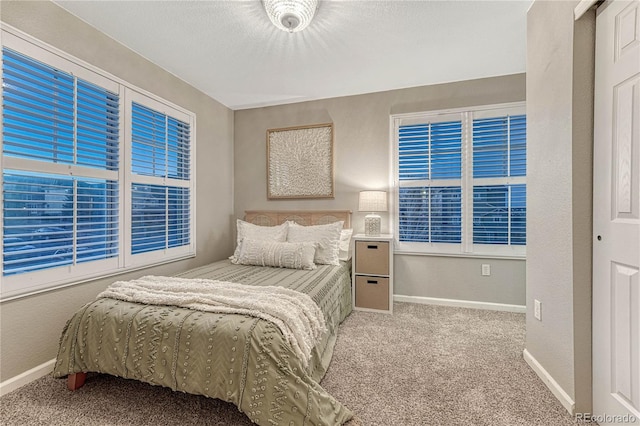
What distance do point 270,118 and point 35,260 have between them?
9.38ft

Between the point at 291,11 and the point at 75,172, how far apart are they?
1958 mm

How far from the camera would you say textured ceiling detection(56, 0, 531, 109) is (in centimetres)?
205

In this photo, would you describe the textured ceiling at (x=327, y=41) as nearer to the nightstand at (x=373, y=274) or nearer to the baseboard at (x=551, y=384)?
the nightstand at (x=373, y=274)

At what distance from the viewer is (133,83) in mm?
2600

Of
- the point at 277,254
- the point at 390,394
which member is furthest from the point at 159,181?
the point at 390,394

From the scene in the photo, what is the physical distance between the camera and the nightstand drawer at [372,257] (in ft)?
9.82

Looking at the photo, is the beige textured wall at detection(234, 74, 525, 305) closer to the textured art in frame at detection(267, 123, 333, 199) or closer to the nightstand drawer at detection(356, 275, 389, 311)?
the textured art in frame at detection(267, 123, 333, 199)

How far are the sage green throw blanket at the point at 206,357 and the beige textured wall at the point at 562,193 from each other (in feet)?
4.26

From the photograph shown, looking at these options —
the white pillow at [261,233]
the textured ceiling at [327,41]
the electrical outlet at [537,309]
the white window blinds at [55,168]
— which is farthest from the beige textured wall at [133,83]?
the electrical outlet at [537,309]

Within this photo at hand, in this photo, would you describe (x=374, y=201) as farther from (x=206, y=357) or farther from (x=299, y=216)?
(x=206, y=357)

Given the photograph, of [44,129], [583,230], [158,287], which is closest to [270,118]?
[44,129]

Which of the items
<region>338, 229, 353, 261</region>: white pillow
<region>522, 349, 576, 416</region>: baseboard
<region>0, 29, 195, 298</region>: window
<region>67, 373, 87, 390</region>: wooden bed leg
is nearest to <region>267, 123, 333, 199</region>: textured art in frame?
<region>338, 229, 353, 261</region>: white pillow

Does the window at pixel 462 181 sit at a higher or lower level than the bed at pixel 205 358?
higher

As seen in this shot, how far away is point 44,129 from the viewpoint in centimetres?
193
